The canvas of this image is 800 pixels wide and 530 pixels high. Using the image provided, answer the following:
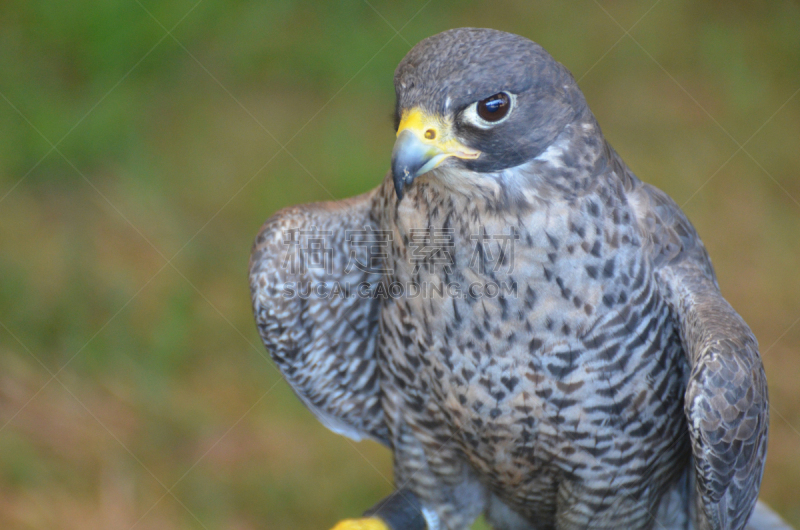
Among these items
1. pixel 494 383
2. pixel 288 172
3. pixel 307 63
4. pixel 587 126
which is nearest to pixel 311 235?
pixel 494 383

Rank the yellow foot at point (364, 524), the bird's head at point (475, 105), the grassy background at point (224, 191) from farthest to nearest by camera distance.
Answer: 1. the grassy background at point (224, 191)
2. the yellow foot at point (364, 524)
3. the bird's head at point (475, 105)

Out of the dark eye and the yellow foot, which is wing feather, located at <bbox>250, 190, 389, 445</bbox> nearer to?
the yellow foot

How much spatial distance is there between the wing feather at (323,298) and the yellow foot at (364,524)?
0.32 m

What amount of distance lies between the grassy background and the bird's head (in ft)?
7.58

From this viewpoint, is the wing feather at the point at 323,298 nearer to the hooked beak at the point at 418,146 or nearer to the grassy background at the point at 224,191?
the hooked beak at the point at 418,146

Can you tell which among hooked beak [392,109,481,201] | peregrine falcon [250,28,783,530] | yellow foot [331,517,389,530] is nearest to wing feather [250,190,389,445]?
peregrine falcon [250,28,783,530]

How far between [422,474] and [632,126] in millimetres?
3590

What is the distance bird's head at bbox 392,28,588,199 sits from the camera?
1.75 m

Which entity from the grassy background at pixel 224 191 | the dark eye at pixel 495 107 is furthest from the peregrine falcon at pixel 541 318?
the grassy background at pixel 224 191

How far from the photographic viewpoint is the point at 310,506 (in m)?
3.63

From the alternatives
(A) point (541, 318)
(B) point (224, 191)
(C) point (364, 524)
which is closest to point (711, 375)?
(A) point (541, 318)

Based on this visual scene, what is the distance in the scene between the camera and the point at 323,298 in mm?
2555

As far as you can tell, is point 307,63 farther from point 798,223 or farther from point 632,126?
point 798,223

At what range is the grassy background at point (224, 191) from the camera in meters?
3.76
